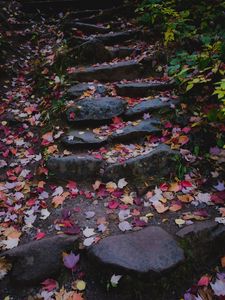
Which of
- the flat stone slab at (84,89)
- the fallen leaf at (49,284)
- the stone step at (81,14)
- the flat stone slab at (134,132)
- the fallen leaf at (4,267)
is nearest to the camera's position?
the fallen leaf at (49,284)

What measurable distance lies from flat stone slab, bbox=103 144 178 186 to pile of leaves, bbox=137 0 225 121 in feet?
2.68

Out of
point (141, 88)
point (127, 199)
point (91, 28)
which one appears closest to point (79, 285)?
point (127, 199)

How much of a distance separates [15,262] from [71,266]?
0.56m

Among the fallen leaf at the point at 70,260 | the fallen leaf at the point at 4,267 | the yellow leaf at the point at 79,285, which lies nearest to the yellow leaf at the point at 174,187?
the fallen leaf at the point at 70,260

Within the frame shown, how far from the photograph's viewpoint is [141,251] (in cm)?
289

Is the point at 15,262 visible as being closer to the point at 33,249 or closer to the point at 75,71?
the point at 33,249

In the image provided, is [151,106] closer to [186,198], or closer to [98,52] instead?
[186,198]

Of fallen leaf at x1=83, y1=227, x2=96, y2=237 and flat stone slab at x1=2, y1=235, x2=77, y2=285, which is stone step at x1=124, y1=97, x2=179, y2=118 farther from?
flat stone slab at x1=2, y1=235, x2=77, y2=285

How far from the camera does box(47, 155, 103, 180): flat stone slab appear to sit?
3977mm

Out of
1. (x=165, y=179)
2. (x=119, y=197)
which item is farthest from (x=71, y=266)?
(x=165, y=179)

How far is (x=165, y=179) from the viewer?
149 inches

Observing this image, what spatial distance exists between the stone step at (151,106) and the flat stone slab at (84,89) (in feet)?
2.48

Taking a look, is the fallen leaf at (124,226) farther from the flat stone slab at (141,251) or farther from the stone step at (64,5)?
the stone step at (64,5)

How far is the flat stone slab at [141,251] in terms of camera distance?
277cm
